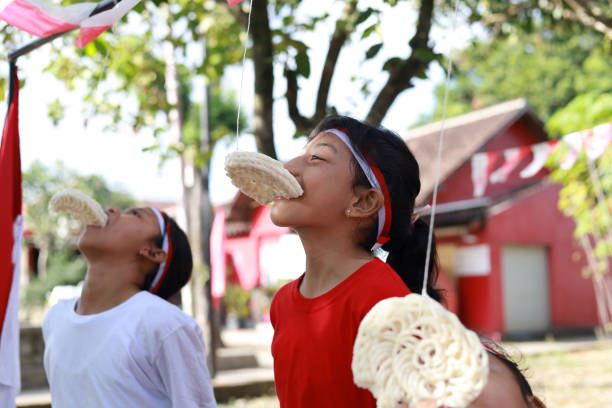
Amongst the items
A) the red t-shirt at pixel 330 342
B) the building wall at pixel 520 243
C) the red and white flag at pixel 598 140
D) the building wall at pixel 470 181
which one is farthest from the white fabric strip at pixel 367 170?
the building wall at pixel 470 181

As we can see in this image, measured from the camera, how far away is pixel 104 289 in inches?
87.7

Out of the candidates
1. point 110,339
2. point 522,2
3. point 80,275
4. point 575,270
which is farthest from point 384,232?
point 80,275

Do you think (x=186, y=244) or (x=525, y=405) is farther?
(x=186, y=244)

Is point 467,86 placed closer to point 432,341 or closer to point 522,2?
point 522,2

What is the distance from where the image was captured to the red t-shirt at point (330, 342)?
1.38 m

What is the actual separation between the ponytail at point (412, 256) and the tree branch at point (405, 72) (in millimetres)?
1407

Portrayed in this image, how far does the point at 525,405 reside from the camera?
1.21 m

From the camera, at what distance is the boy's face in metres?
2.23

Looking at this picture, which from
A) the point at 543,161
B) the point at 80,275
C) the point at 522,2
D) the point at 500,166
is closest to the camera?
the point at 522,2

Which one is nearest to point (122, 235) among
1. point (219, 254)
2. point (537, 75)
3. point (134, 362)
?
point (134, 362)

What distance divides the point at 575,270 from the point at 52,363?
13.9m

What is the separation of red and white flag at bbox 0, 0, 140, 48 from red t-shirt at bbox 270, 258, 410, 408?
3.84 ft

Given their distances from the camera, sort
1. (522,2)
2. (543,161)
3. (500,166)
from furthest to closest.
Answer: (500,166), (543,161), (522,2)

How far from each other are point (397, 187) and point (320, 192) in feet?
0.67
